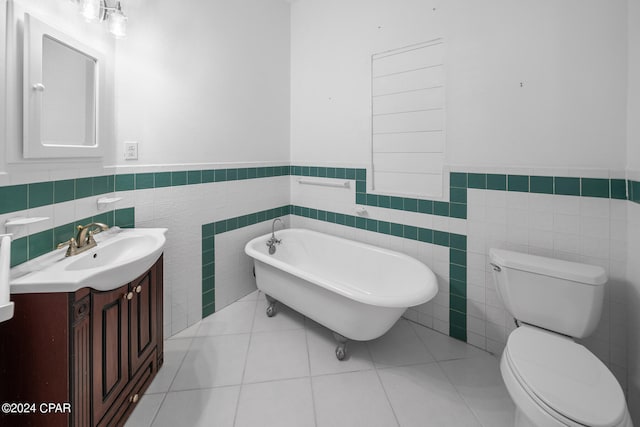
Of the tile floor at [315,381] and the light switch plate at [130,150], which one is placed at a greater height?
the light switch plate at [130,150]

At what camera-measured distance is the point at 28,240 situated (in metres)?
1.26

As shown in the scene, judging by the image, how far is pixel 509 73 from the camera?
72.8 inches

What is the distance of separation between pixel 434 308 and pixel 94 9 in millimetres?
2766

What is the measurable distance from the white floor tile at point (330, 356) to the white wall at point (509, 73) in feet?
4.78

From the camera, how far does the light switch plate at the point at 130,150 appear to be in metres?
1.92

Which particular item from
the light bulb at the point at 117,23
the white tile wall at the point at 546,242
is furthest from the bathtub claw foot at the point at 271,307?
the light bulb at the point at 117,23

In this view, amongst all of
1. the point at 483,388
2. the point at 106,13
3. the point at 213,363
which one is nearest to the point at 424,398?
the point at 483,388

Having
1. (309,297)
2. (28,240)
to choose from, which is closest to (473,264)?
(309,297)

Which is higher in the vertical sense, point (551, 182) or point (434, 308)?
point (551, 182)

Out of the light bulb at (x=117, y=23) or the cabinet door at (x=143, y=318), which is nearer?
the cabinet door at (x=143, y=318)

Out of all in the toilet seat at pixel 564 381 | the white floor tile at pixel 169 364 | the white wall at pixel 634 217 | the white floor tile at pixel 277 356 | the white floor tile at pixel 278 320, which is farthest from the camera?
the white floor tile at pixel 278 320

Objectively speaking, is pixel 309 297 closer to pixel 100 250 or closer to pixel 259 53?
pixel 100 250

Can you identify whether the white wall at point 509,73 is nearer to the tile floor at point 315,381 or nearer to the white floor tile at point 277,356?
the tile floor at point 315,381

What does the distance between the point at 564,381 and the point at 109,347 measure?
1.83 m
